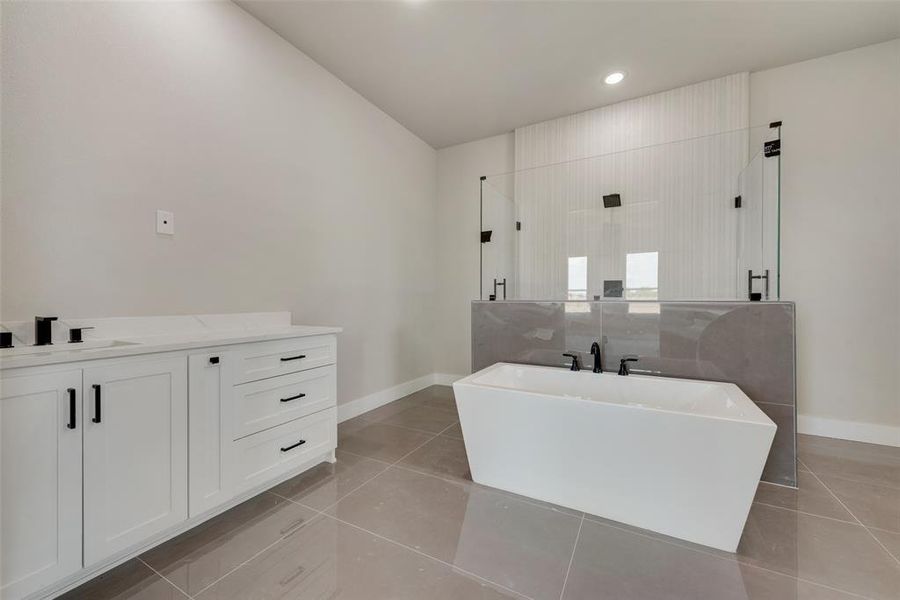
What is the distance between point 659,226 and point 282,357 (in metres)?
2.73

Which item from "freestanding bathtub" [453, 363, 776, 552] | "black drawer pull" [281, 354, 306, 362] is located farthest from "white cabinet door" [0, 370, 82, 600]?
"freestanding bathtub" [453, 363, 776, 552]

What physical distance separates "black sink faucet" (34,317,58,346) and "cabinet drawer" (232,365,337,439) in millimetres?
688

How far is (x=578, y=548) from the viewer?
1429mm

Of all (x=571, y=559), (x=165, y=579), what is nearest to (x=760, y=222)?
(x=571, y=559)

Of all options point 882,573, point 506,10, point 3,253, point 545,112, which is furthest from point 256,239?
point 882,573

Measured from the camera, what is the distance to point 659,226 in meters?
2.62

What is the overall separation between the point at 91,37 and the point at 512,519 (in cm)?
286

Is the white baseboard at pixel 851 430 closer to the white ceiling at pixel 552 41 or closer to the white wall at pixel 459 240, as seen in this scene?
the white ceiling at pixel 552 41

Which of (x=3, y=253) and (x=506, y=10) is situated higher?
(x=506, y=10)

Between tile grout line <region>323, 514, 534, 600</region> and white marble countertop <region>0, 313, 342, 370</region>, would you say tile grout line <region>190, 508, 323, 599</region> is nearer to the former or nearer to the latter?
tile grout line <region>323, 514, 534, 600</region>

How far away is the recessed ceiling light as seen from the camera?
2.66m

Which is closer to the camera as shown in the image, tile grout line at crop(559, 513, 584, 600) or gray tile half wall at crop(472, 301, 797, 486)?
tile grout line at crop(559, 513, 584, 600)

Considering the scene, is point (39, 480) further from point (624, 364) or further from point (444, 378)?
point (444, 378)

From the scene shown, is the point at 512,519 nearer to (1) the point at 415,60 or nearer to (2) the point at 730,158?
(2) the point at 730,158
